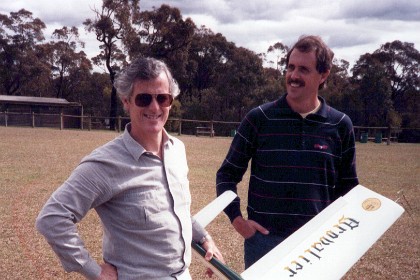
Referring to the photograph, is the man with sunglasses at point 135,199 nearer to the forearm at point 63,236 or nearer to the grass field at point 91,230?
the forearm at point 63,236

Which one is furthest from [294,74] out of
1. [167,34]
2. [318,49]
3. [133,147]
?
[167,34]

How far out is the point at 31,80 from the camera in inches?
1935

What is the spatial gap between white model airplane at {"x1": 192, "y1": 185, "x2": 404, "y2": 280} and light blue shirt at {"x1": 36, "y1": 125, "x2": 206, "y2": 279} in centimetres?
28

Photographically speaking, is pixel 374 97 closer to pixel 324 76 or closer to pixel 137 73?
pixel 324 76

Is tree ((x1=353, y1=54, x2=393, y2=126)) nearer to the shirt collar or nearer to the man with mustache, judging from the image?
the man with mustache

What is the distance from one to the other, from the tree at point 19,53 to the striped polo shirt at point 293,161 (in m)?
49.8

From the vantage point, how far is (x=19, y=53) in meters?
47.8

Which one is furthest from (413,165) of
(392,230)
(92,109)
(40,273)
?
(92,109)

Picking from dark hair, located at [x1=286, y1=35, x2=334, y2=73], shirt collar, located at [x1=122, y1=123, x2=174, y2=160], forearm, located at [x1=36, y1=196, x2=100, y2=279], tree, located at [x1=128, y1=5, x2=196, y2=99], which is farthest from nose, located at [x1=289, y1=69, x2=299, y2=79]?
tree, located at [x1=128, y1=5, x2=196, y2=99]

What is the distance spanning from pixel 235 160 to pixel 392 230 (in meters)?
4.69

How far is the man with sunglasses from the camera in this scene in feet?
5.39

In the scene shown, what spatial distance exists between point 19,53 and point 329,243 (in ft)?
169

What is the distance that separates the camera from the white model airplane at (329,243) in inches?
74.7

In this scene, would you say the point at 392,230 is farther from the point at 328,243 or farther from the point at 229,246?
the point at 328,243
